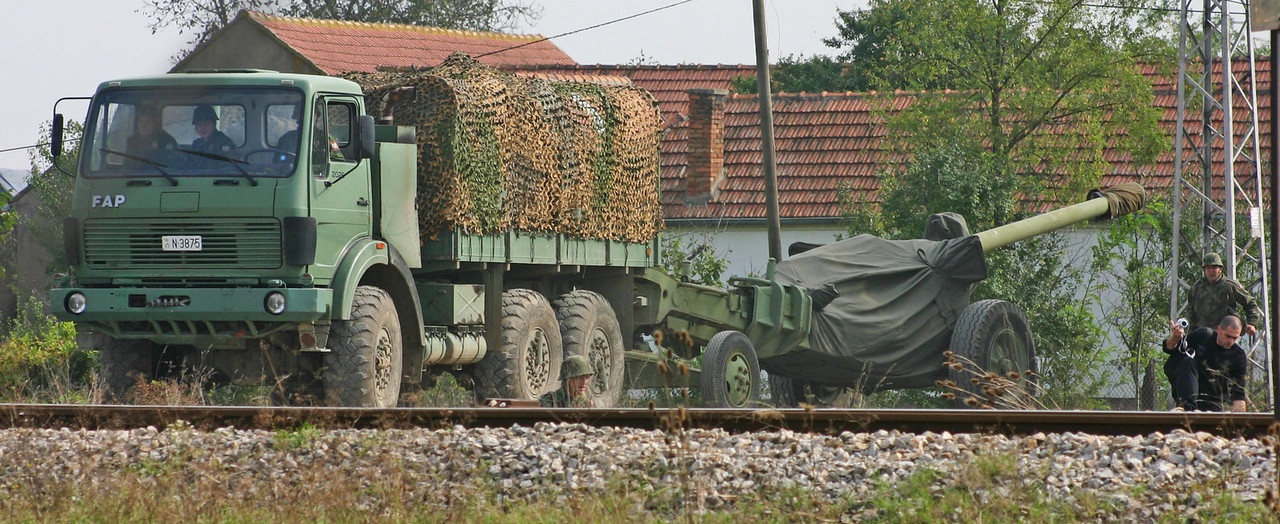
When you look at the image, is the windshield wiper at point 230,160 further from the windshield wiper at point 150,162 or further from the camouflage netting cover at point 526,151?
the camouflage netting cover at point 526,151

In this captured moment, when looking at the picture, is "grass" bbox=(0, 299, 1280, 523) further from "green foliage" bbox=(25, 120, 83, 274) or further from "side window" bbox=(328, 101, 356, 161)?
"green foliage" bbox=(25, 120, 83, 274)

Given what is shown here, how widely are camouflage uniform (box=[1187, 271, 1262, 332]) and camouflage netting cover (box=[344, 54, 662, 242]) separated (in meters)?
5.41

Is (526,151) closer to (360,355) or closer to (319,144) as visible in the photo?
(319,144)

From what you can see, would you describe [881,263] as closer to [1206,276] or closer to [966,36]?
[1206,276]

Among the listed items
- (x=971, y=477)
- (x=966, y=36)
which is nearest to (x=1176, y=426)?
(x=971, y=477)

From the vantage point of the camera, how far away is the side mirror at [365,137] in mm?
12945

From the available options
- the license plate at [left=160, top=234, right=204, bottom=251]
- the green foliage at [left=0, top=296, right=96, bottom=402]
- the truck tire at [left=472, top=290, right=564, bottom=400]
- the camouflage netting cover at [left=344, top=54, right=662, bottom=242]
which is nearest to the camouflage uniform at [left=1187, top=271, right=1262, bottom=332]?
the camouflage netting cover at [left=344, top=54, right=662, bottom=242]

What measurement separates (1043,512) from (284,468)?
13.5 feet

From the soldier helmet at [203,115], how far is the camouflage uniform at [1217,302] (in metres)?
→ 9.12

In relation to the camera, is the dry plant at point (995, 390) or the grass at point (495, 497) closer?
the grass at point (495, 497)

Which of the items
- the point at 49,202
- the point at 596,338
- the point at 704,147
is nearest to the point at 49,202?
the point at 49,202

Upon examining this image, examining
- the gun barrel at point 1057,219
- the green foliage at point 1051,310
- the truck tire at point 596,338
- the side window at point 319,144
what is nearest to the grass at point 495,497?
the side window at point 319,144

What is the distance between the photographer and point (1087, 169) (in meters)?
26.0

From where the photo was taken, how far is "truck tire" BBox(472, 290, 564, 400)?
48.6 feet
